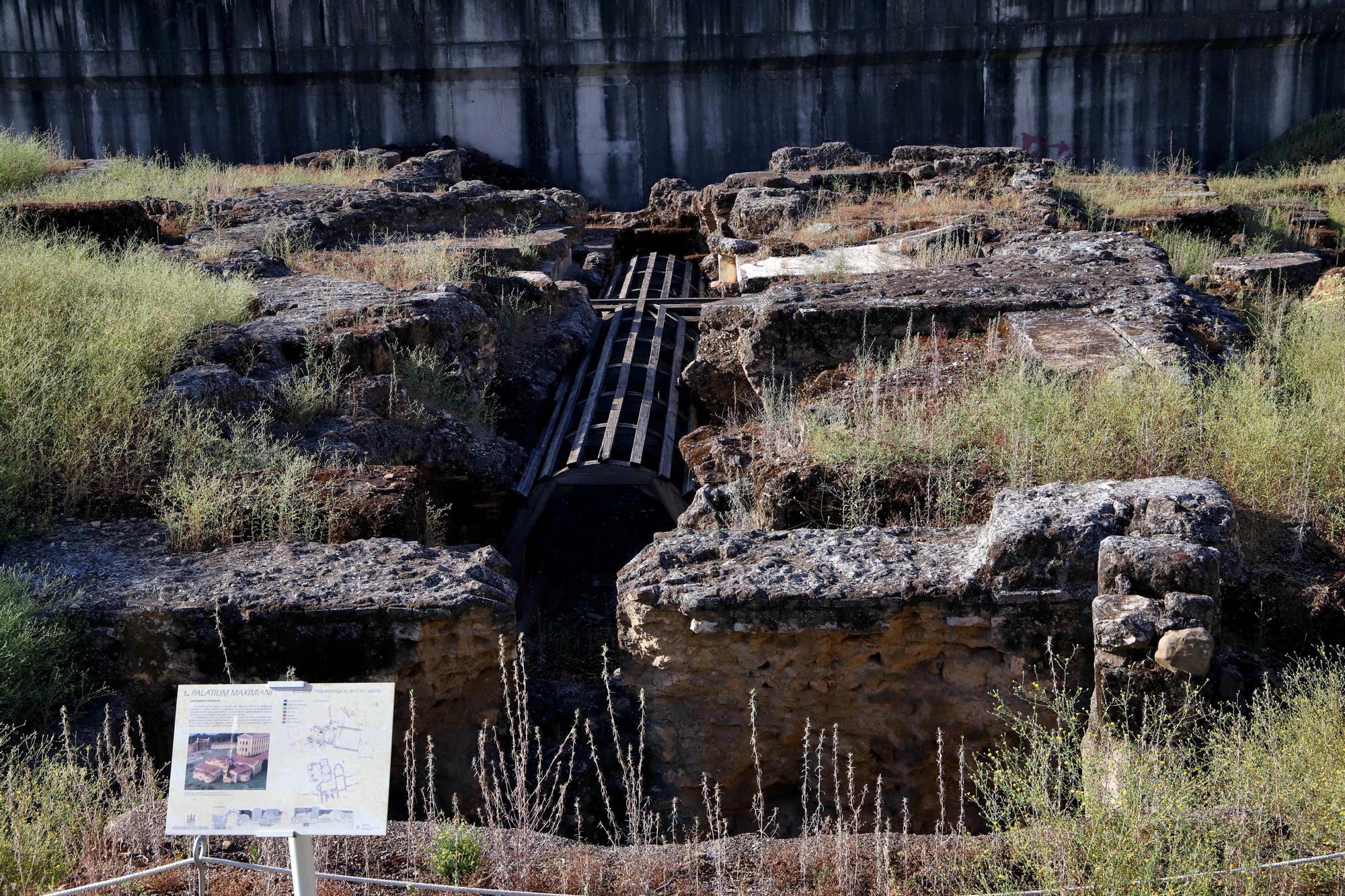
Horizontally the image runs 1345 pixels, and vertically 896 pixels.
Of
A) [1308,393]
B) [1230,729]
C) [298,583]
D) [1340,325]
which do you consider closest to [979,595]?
[1230,729]

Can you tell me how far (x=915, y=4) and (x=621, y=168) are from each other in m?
4.69

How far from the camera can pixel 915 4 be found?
17.2m

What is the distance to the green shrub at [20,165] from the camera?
1186 cm

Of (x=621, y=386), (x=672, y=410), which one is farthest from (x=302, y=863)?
(x=621, y=386)

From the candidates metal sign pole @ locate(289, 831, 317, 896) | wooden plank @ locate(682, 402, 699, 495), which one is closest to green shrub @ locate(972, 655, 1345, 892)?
metal sign pole @ locate(289, 831, 317, 896)

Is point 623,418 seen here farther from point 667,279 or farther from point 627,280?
point 667,279

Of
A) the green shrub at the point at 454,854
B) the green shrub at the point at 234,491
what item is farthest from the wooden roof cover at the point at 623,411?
the green shrub at the point at 454,854

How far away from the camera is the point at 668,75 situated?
17828 mm

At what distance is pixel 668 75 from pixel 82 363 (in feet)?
42.7

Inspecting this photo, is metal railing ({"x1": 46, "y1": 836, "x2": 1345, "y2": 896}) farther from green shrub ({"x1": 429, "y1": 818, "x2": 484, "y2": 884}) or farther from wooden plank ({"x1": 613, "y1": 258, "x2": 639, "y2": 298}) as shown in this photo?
wooden plank ({"x1": 613, "y1": 258, "x2": 639, "y2": 298})

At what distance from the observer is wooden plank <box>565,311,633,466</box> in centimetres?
768

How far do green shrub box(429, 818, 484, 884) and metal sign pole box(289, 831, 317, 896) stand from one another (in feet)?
1.93

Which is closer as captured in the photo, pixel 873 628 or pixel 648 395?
pixel 873 628

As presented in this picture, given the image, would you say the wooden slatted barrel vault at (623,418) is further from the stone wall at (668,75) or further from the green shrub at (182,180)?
the stone wall at (668,75)
